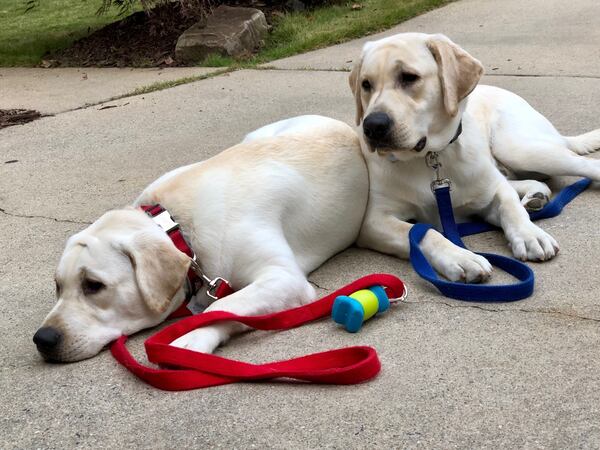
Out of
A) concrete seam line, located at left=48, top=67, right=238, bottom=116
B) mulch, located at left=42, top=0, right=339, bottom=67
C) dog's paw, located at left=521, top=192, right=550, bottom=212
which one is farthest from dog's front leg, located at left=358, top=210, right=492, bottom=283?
mulch, located at left=42, top=0, right=339, bottom=67

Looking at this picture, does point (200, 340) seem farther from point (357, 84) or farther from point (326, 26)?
point (326, 26)

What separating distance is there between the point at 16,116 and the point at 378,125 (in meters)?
4.84

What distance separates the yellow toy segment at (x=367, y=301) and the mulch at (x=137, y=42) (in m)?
6.49

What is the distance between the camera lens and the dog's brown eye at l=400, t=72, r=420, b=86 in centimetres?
354

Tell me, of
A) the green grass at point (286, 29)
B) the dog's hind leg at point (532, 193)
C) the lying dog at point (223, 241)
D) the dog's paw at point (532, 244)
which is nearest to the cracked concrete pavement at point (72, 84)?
the green grass at point (286, 29)

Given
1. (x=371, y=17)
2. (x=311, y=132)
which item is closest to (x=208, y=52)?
(x=371, y=17)

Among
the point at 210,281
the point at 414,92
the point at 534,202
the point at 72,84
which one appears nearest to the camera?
the point at 210,281

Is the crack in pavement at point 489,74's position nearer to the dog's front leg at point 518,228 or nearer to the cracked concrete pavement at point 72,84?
the cracked concrete pavement at point 72,84

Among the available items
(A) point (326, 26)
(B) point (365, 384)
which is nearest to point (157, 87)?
(A) point (326, 26)

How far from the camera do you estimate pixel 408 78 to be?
3551 mm

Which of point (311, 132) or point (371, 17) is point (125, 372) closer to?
point (311, 132)

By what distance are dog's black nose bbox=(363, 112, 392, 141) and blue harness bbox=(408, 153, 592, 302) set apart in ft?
1.34

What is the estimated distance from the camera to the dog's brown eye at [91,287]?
293cm

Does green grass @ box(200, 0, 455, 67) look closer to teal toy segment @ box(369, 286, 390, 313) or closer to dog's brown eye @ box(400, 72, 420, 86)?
dog's brown eye @ box(400, 72, 420, 86)
